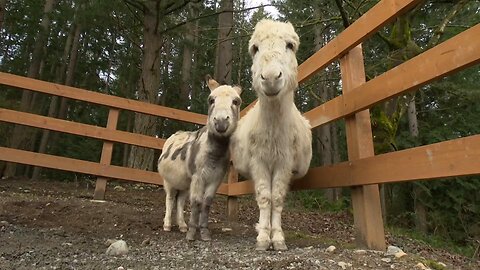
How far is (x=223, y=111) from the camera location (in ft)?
13.1

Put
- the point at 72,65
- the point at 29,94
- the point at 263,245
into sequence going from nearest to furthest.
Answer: the point at 263,245 → the point at 29,94 → the point at 72,65

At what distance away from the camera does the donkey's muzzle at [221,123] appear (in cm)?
397

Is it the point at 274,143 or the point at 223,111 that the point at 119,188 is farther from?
the point at 274,143

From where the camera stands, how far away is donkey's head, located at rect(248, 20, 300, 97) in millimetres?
3049

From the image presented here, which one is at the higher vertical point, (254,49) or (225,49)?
(225,49)

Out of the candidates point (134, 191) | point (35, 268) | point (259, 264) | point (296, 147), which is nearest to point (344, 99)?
point (296, 147)

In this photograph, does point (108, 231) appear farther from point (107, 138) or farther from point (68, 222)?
point (107, 138)

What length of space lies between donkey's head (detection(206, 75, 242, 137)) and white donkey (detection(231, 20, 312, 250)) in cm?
24

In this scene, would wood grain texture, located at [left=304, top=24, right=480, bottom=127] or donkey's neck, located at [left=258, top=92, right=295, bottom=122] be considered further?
donkey's neck, located at [left=258, top=92, right=295, bottom=122]

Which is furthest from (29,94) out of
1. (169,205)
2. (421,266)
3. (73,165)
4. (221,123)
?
(421,266)

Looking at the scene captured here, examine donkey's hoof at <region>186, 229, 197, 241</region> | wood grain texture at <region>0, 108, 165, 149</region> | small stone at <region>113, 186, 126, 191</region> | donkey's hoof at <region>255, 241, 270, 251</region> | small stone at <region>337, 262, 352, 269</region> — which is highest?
wood grain texture at <region>0, 108, 165, 149</region>

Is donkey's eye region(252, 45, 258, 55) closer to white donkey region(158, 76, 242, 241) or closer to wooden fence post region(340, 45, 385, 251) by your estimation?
white donkey region(158, 76, 242, 241)

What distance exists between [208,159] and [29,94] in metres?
14.4

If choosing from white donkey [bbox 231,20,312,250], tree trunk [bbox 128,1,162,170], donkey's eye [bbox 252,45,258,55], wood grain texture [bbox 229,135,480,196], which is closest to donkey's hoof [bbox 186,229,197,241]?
white donkey [bbox 231,20,312,250]
